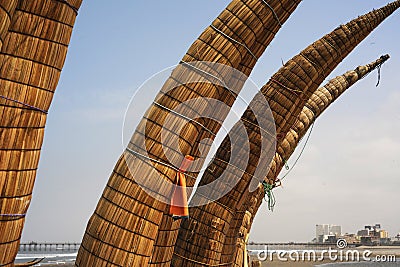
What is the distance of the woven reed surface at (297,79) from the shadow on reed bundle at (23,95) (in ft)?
8.50

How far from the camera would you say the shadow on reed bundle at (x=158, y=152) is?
3250 mm

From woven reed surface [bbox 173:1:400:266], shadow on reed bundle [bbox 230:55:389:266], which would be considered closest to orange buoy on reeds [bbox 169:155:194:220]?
woven reed surface [bbox 173:1:400:266]

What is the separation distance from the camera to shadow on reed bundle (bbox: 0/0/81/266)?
2.44 m

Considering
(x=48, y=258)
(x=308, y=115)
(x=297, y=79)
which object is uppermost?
(x=308, y=115)

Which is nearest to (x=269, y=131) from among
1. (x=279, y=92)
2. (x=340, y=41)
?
(x=279, y=92)

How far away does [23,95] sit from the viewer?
249 centimetres

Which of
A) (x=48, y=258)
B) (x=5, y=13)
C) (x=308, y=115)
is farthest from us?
(x=48, y=258)

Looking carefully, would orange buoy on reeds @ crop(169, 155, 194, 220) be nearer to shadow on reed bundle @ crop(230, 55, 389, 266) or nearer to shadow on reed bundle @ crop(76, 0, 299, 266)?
shadow on reed bundle @ crop(76, 0, 299, 266)

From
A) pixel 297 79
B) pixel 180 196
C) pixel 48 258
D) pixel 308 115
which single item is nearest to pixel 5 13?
pixel 180 196

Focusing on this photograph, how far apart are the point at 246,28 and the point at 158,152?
95 cm

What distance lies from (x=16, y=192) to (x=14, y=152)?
0.18 metres

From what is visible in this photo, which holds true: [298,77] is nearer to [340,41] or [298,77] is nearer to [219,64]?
[340,41]

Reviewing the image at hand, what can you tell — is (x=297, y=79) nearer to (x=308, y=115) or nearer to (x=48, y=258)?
(x=308, y=115)

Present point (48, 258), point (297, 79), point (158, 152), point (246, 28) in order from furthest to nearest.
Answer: point (48, 258)
point (297, 79)
point (246, 28)
point (158, 152)
